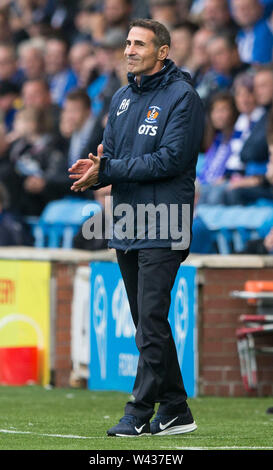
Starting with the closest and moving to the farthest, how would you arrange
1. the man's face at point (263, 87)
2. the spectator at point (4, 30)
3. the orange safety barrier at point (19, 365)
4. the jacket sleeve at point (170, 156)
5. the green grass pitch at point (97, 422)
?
the green grass pitch at point (97, 422)
the jacket sleeve at point (170, 156)
the orange safety barrier at point (19, 365)
the man's face at point (263, 87)
the spectator at point (4, 30)

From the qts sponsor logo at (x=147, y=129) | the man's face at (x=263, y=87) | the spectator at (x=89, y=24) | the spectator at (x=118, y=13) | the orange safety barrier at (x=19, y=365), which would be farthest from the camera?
the spectator at (x=89, y=24)

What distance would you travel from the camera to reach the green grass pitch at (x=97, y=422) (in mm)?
6379

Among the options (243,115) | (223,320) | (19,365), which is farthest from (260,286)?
(243,115)

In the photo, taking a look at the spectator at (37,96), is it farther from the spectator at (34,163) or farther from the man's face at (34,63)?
the man's face at (34,63)

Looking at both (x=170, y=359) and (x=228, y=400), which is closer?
(x=170, y=359)

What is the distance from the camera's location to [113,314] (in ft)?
34.7

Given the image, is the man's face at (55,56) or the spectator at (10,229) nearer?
the spectator at (10,229)

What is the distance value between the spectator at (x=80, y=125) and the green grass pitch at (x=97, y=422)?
16.4 feet

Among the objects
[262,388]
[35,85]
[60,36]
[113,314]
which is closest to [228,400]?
[262,388]

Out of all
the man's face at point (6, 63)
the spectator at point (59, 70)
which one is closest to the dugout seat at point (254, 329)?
the spectator at point (59, 70)

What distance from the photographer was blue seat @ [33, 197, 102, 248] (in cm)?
1484

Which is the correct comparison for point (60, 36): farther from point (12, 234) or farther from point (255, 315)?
point (255, 315)

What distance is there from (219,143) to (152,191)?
7.29m
